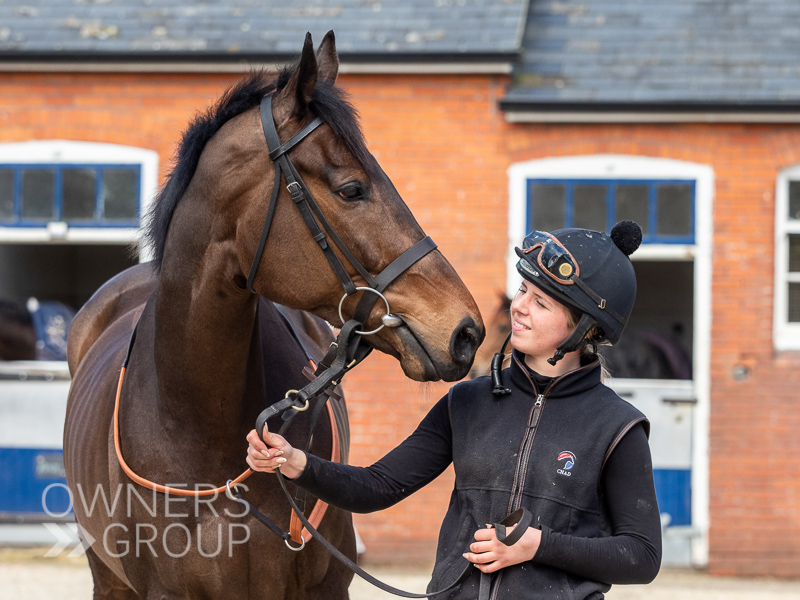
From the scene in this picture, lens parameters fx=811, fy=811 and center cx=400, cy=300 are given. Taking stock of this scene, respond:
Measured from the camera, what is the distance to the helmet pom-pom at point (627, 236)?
1.79m

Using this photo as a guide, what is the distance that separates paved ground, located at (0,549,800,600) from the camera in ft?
17.2

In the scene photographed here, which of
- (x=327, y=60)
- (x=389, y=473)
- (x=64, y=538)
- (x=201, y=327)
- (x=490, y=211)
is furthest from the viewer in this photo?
(x=64, y=538)

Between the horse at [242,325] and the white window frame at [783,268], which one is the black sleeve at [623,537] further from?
the white window frame at [783,268]

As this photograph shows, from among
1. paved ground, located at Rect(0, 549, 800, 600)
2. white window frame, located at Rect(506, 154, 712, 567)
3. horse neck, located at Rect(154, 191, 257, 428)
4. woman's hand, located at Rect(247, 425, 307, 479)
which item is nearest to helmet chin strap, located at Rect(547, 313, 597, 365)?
woman's hand, located at Rect(247, 425, 307, 479)

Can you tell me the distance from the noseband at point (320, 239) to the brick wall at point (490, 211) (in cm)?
375

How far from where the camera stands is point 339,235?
191 cm

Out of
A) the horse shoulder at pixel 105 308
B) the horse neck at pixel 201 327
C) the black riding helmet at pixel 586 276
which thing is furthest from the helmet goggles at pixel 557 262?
the horse shoulder at pixel 105 308

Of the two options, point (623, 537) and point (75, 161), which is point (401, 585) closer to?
point (75, 161)

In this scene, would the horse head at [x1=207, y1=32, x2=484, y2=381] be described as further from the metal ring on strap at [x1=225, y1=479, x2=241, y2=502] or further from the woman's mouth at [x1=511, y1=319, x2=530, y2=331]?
the metal ring on strap at [x1=225, y1=479, x2=241, y2=502]

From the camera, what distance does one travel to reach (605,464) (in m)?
1.66

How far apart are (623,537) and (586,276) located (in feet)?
1.75

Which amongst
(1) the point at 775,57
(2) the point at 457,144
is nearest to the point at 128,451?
(2) the point at 457,144

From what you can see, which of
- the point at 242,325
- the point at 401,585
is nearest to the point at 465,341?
the point at 242,325

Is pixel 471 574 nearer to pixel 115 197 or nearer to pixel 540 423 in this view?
pixel 540 423
